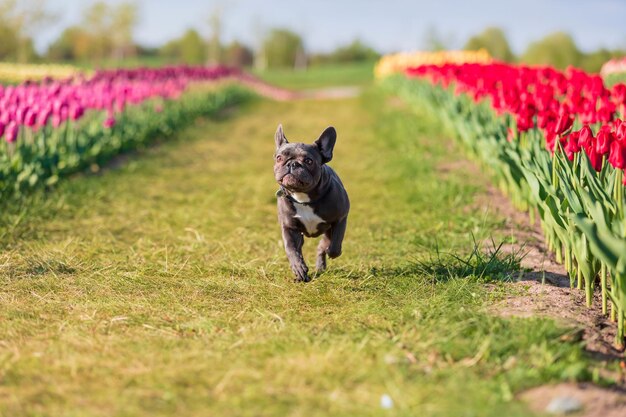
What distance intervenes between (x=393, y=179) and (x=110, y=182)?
3319mm

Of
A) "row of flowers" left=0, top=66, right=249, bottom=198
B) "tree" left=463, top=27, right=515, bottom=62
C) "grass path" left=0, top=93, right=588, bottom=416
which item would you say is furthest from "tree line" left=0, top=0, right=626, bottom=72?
"grass path" left=0, top=93, right=588, bottom=416

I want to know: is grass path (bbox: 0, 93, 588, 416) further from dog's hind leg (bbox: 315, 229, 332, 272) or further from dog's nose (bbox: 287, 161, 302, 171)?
dog's nose (bbox: 287, 161, 302, 171)

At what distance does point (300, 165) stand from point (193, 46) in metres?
65.1

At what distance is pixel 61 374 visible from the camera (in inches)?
130

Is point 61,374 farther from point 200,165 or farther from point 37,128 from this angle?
point 200,165

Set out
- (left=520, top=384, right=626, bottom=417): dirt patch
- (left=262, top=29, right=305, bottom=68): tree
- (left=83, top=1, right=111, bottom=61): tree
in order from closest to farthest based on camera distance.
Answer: (left=520, top=384, right=626, bottom=417): dirt patch, (left=83, top=1, right=111, bottom=61): tree, (left=262, top=29, right=305, bottom=68): tree

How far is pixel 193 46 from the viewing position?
66.8 meters

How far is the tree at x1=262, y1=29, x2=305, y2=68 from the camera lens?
80.1m

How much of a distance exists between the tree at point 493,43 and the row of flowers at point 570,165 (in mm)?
23079

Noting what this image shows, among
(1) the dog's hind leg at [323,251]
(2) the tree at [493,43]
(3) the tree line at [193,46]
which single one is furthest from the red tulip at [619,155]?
(2) the tree at [493,43]

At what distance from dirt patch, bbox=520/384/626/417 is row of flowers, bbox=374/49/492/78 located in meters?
18.0

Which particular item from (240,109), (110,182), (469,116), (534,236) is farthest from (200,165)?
(240,109)

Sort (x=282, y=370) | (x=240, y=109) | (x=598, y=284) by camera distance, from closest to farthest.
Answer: (x=282, y=370)
(x=598, y=284)
(x=240, y=109)

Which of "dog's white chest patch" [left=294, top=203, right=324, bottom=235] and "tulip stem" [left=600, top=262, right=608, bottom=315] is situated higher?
"dog's white chest patch" [left=294, top=203, right=324, bottom=235]
